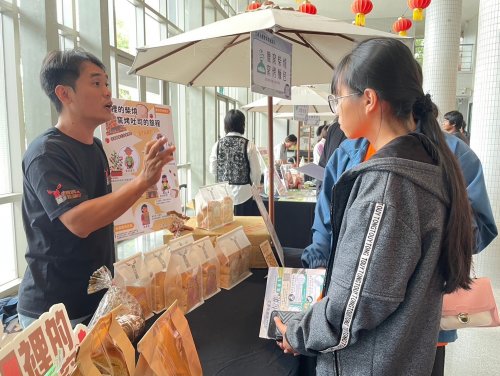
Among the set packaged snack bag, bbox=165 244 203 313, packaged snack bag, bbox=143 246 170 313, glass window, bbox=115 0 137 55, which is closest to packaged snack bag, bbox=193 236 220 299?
packaged snack bag, bbox=165 244 203 313

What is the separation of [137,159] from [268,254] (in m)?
0.82

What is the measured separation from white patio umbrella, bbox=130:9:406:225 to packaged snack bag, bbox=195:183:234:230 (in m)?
0.25

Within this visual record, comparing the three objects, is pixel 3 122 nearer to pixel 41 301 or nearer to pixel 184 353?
pixel 41 301

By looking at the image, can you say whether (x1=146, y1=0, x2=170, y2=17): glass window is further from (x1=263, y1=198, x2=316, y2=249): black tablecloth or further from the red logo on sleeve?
the red logo on sleeve

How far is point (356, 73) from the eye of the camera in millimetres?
877

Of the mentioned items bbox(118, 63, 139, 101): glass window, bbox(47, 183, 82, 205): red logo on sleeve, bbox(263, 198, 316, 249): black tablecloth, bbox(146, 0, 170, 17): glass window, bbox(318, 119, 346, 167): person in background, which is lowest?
bbox(263, 198, 316, 249): black tablecloth

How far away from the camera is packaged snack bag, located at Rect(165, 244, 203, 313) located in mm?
1276

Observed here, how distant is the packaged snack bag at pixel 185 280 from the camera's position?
128cm

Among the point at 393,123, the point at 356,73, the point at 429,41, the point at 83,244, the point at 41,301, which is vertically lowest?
the point at 41,301

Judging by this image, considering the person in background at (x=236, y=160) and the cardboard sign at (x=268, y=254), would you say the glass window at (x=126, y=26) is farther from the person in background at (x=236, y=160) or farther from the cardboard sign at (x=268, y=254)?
the cardboard sign at (x=268, y=254)

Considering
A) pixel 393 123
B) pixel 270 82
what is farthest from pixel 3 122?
pixel 393 123

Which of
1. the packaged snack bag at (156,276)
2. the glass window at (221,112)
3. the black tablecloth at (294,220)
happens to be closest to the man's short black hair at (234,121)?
the black tablecloth at (294,220)

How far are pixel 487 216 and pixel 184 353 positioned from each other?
1098mm

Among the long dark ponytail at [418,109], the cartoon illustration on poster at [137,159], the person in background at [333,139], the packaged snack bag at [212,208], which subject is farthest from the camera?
the person in background at [333,139]
